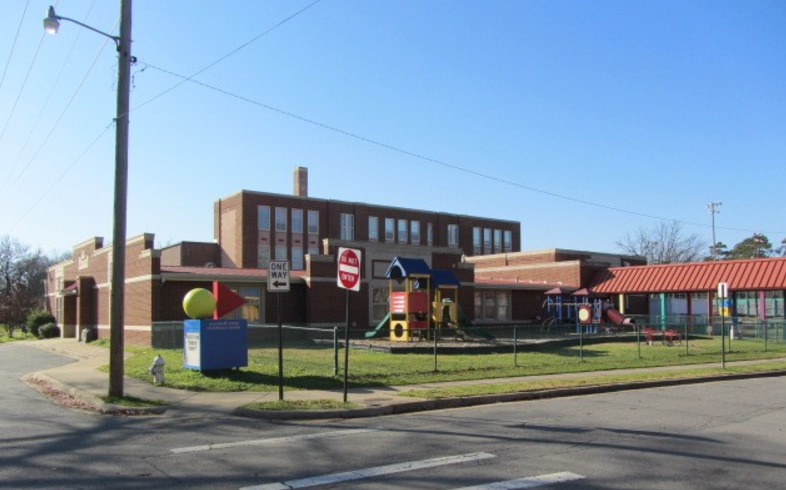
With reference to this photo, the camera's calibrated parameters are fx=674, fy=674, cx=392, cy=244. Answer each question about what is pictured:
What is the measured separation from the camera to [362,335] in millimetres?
32594

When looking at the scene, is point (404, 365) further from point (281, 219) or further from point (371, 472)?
point (281, 219)

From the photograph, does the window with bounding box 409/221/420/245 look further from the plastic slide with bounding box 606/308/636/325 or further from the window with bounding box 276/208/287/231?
the plastic slide with bounding box 606/308/636/325

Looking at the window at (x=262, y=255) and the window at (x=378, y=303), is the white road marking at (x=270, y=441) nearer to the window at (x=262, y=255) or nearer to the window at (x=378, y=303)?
the window at (x=378, y=303)

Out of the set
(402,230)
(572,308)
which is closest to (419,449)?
(572,308)

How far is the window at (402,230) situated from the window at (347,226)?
515 centimetres

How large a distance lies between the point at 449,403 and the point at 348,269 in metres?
3.33

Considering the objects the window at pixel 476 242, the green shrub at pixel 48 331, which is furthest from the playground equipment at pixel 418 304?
the window at pixel 476 242

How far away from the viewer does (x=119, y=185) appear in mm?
13992

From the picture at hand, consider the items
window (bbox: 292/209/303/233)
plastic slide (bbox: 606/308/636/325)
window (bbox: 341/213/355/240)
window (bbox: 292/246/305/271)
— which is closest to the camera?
plastic slide (bbox: 606/308/636/325)

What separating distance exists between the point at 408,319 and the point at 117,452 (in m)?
20.3

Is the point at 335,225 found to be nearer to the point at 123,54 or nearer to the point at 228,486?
the point at 123,54

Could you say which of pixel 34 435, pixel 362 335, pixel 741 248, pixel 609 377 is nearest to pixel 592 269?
pixel 362 335

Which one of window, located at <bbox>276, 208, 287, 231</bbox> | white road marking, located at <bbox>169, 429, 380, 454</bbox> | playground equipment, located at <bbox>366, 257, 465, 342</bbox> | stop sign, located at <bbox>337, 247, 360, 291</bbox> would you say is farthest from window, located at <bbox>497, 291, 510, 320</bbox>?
white road marking, located at <bbox>169, 429, 380, 454</bbox>

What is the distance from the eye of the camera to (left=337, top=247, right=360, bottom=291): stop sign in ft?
43.4
